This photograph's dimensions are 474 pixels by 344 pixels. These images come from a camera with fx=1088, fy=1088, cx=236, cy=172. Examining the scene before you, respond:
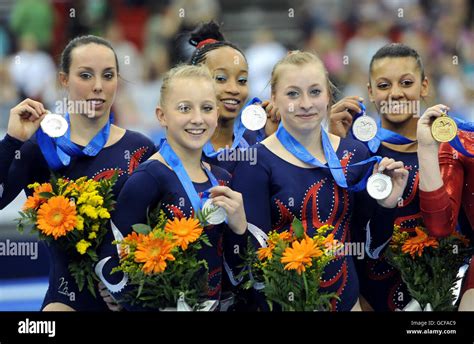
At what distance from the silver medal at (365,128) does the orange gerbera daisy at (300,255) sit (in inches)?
21.5

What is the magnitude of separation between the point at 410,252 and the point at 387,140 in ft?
1.55

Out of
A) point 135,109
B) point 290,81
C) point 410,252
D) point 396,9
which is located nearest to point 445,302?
point 410,252

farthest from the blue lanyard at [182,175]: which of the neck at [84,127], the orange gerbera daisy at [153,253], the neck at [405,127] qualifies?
the neck at [405,127]

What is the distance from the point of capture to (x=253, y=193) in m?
3.74

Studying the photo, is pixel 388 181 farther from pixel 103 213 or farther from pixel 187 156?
pixel 103 213

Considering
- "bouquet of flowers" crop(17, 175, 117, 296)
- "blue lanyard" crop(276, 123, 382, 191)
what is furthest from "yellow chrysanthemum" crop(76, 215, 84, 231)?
"blue lanyard" crop(276, 123, 382, 191)

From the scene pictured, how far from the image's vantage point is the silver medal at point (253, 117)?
3992 mm

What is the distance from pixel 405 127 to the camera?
414 cm

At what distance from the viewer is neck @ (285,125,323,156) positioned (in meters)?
3.84

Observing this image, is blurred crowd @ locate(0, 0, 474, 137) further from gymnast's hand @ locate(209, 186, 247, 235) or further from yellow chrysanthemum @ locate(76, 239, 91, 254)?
gymnast's hand @ locate(209, 186, 247, 235)

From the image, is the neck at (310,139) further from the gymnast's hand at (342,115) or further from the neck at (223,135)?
the neck at (223,135)

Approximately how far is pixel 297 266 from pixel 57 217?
85 cm

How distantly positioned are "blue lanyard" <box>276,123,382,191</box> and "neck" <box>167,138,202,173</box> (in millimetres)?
310

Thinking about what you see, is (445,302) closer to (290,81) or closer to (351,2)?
(290,81)
